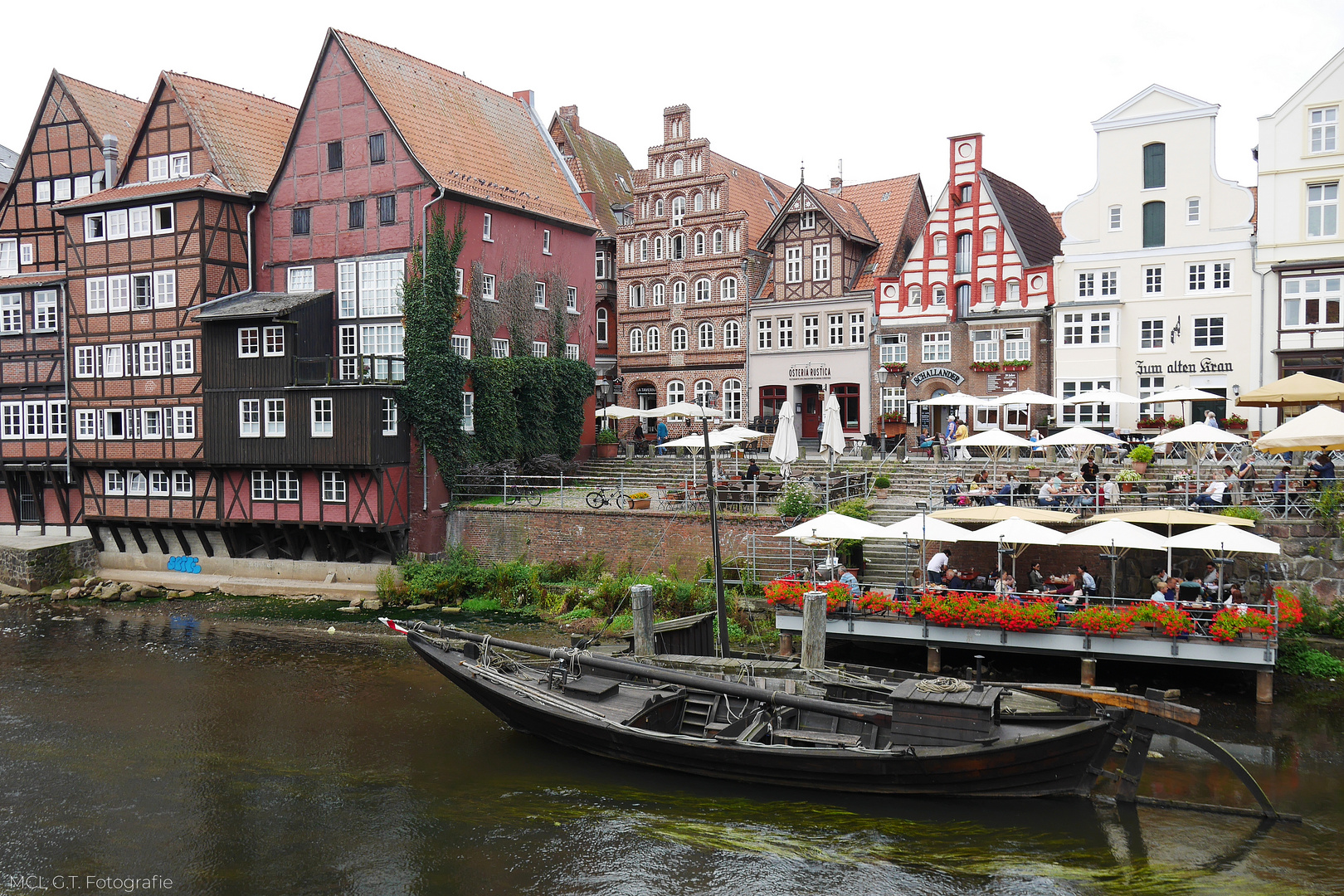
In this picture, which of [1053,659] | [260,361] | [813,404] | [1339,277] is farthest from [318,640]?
[1339,277]

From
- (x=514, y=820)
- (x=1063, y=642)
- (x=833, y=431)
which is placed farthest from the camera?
(x=833, y=431)

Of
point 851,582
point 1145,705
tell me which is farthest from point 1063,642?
point 1145,705

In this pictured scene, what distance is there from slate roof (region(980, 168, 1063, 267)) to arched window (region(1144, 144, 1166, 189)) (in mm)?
3957

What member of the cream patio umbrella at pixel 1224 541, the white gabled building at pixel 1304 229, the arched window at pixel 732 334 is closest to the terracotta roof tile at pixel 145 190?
the arched window at pixel 732 334

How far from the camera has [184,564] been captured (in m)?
34.7

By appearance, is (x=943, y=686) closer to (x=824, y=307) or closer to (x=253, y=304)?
(x=253, y=304)

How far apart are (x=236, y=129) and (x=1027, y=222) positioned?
29249 millimetres

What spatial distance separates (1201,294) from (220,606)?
106 feet

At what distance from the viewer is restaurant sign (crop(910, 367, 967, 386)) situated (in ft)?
124

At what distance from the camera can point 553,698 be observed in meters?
17.6

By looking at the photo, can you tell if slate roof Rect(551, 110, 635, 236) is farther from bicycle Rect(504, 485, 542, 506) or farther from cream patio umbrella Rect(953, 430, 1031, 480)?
cream patio umbrella Rect(953, 430, 1031, 480)

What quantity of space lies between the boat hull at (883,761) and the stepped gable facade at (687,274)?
26.7 m

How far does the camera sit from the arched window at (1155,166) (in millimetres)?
34156

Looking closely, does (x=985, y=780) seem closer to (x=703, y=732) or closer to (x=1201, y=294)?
(x=703, y=732)
